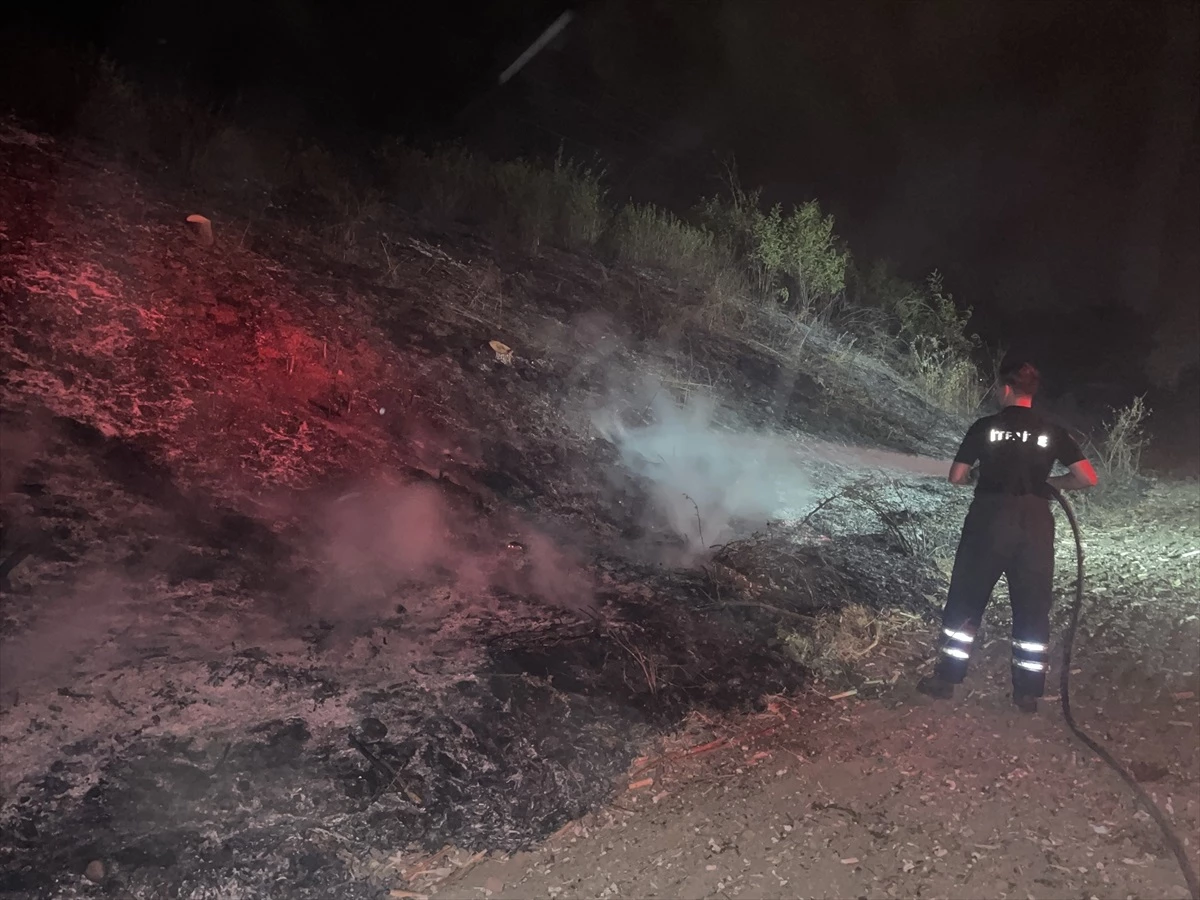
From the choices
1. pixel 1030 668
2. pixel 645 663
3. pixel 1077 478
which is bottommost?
pixel 645 663

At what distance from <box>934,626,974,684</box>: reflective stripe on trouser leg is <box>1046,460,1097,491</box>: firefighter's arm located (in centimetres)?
87

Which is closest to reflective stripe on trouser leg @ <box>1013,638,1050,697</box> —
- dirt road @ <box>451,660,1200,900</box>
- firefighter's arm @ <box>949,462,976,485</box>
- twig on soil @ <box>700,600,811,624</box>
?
dirt road @ <box>451,660,1200,900</box>

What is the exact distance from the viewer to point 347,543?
4.45 metres

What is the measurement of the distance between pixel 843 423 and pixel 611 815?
232 inches

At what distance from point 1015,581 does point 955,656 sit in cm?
47

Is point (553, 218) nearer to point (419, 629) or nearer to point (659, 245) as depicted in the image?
point (659, 245)

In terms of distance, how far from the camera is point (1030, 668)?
150 inches

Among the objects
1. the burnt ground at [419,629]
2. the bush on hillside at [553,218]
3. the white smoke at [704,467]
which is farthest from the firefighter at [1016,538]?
the bush on hillside at [553,218]

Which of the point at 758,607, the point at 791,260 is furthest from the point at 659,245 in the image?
the point at 758,607

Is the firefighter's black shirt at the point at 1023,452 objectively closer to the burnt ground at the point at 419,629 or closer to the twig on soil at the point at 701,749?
the burnt ground at the point at 419,629

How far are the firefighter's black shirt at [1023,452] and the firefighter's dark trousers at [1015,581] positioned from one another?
0.18ft

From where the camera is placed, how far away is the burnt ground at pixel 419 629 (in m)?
2.83

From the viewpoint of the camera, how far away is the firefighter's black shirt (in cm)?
395

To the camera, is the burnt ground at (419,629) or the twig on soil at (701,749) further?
the twig on soil at (701,749)
